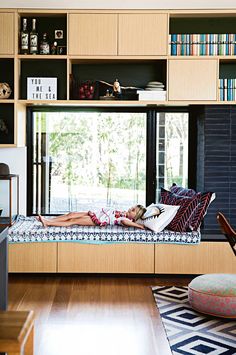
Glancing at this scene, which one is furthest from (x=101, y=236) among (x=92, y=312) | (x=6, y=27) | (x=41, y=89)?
(x=6, y=27)

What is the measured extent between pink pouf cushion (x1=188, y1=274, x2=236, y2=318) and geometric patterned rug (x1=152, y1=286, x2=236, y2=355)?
0.22 ft

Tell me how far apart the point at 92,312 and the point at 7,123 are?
2408mm

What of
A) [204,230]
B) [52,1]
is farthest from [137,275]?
[52,1]

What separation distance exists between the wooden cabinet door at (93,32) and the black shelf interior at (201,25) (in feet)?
2.48

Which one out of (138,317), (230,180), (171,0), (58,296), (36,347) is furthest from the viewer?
(230,180)

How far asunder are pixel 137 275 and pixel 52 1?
2793 mm

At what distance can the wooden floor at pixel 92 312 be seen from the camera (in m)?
3.37

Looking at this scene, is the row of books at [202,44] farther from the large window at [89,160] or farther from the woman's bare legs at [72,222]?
the woman's bare legs at [72,222]

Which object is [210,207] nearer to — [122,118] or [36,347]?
[122,118]

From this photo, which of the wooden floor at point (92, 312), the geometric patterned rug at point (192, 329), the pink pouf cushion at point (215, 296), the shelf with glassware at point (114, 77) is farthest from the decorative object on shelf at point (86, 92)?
the pink pouf cushion at point (215, 296)

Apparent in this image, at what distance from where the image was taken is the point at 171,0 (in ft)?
16.6

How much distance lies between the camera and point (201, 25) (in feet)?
18.7

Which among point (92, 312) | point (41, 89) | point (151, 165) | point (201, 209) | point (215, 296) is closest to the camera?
point (215, 296)

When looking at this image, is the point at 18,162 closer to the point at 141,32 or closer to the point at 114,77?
the point at 114,77
